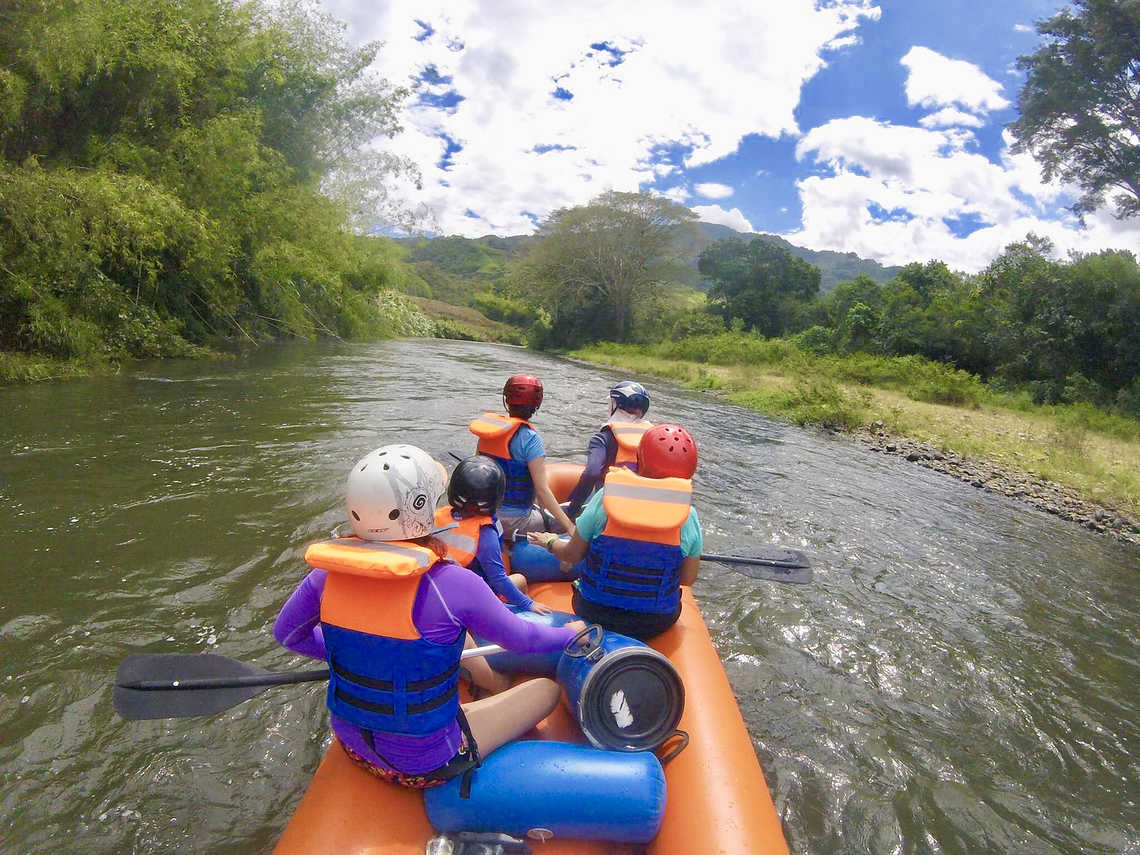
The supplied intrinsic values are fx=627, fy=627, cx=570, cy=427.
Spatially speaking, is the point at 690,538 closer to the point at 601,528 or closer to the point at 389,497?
the point at 601,528

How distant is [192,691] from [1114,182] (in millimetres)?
21245

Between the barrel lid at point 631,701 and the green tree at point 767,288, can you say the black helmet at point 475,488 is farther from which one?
the green tree at point 767,288

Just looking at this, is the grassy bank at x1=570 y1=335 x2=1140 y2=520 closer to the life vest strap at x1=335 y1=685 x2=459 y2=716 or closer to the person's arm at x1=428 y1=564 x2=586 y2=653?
the person's arm at x1=428 y1=564 x2=586 y2=653

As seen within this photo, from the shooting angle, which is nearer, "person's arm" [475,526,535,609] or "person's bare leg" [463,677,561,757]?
"person's bare leg" [463,677,561,757]

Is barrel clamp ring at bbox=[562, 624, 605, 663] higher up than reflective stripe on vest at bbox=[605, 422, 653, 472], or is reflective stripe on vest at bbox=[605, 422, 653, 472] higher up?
reflective stripe on vest at bbox=[605, 422, 653, 472]

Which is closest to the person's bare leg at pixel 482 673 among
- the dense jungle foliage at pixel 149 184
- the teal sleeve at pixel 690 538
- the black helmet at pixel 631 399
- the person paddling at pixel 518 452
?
the teal sleeve at pixel 690 538

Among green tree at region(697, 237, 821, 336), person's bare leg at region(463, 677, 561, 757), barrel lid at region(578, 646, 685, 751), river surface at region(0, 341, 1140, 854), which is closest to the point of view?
person's bare leg at region(463, 677, 561, 757)

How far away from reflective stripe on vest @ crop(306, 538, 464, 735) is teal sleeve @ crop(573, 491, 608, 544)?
3.29 feet

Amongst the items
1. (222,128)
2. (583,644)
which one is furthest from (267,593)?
(222,128)

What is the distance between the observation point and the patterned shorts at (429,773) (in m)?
1.74

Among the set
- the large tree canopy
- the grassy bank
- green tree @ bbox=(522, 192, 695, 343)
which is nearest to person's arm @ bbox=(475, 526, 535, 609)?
the grassy bank

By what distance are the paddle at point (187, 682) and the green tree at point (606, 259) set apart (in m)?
30.6

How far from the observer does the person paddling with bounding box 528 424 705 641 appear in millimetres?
2520

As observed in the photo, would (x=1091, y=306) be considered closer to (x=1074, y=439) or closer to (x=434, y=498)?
(x=1074, y=439)
